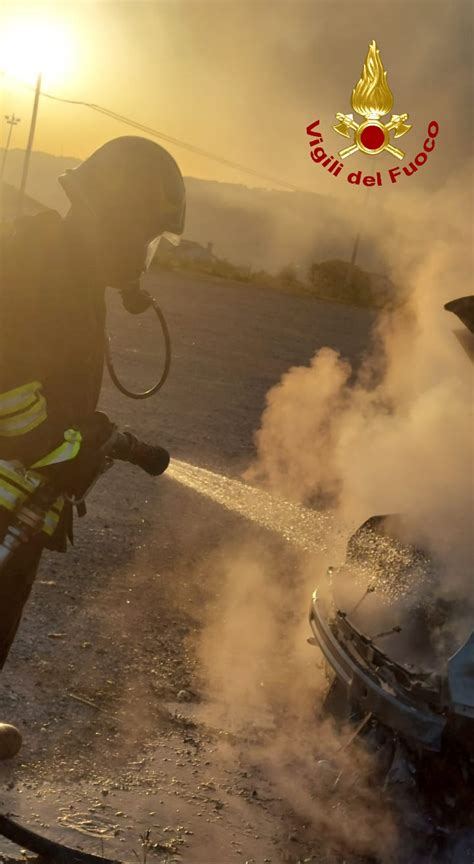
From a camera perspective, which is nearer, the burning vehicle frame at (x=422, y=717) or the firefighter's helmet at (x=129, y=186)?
the firefighter's helmet at (x=129, y=186)

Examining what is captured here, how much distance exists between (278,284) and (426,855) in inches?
1437

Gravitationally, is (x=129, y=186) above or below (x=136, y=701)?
above

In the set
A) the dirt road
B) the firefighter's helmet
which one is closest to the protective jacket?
the firefighter's helmet

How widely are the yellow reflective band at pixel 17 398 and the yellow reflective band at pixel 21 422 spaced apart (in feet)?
0.05

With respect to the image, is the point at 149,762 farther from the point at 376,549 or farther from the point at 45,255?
the point at 45,255

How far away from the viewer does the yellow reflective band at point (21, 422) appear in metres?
3.22

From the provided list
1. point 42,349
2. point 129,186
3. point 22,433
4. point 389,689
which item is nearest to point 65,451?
point 22,433

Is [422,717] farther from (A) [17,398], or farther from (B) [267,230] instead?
(B) [267,230]

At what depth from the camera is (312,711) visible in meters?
4.98

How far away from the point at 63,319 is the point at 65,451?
448 mm

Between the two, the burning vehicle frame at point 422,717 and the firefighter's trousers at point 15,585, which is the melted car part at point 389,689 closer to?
the burning vehicle frame at point 422,717

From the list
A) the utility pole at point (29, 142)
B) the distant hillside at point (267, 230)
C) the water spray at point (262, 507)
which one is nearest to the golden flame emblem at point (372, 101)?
the water spray at point (262, 507)

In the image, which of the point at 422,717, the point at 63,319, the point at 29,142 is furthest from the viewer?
the point at 29,142

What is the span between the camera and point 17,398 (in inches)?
127
